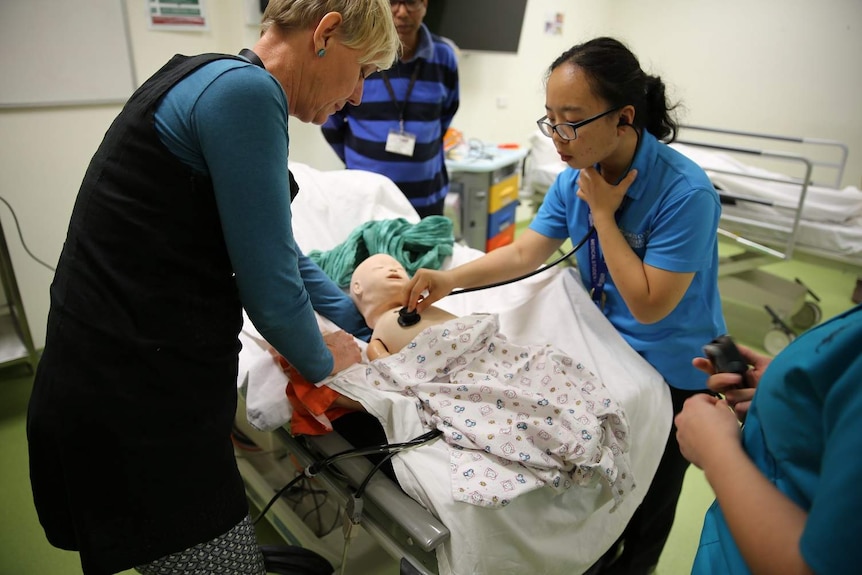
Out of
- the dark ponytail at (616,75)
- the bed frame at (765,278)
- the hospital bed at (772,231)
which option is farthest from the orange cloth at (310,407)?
the bed frame at (765,278)

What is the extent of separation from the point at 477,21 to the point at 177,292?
11.0 feet

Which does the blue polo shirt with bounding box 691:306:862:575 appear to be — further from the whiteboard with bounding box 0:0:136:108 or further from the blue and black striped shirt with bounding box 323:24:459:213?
the whiteboard with bounding box 0:0:136:108

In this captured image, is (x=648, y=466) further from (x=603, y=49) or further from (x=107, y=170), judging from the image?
→ (x=107, y=170)

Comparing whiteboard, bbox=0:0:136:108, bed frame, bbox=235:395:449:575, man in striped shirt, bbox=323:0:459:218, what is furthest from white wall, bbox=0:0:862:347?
bed frame, bbox=235:395:449:575

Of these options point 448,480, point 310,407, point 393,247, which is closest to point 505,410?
point 448,480

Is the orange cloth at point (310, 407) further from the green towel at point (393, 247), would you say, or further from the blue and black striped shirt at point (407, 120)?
the blue and black striped shirt at point (407, 120)

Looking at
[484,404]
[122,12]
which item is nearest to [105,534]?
[484,404]

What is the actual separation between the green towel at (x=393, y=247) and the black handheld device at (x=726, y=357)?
107cm

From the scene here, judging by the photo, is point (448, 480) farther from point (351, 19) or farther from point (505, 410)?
point (351, 19)

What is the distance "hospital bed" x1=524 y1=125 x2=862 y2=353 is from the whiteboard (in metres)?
2.47

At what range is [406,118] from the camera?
2.46 metres

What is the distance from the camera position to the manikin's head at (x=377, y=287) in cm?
156

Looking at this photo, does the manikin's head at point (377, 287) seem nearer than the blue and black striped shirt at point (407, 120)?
Yes

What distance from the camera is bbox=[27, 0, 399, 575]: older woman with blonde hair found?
2.52ft
